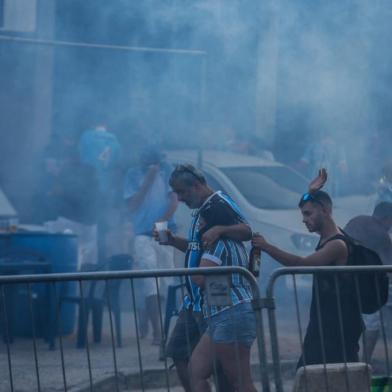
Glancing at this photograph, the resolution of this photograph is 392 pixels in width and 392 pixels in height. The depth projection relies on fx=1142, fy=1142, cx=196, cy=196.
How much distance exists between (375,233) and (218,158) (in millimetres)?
4184

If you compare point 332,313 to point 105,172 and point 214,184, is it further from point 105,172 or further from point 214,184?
point 105,172

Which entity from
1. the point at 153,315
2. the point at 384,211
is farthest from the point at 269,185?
the point at 384,211

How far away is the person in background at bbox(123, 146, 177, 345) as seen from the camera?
9070mm

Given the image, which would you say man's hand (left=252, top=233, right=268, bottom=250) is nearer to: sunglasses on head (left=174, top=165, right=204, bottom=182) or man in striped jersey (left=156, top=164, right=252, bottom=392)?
man in striped jersey (left=156, top=164, right=252, bottom=392)

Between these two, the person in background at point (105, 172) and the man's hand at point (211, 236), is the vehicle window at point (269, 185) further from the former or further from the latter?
the man's hand at point (211, 236)

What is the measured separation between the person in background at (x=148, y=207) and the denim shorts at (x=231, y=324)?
3209 millimetres

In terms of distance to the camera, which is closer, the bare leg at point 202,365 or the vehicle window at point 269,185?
the bare leg at point 202,365

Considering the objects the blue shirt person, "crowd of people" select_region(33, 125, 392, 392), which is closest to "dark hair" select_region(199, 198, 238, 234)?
"crowd of people" select_region(33, 125, 392, 392)

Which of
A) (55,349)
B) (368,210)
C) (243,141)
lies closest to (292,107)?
(243,141)

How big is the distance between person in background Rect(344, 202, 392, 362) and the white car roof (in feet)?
12.2

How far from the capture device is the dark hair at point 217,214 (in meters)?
5.94

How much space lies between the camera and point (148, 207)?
9312 millimetres

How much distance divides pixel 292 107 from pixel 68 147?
8.48 ft

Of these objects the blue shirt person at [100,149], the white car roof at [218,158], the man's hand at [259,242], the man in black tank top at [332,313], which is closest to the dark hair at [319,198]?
the man in black tank top at [332,313]
